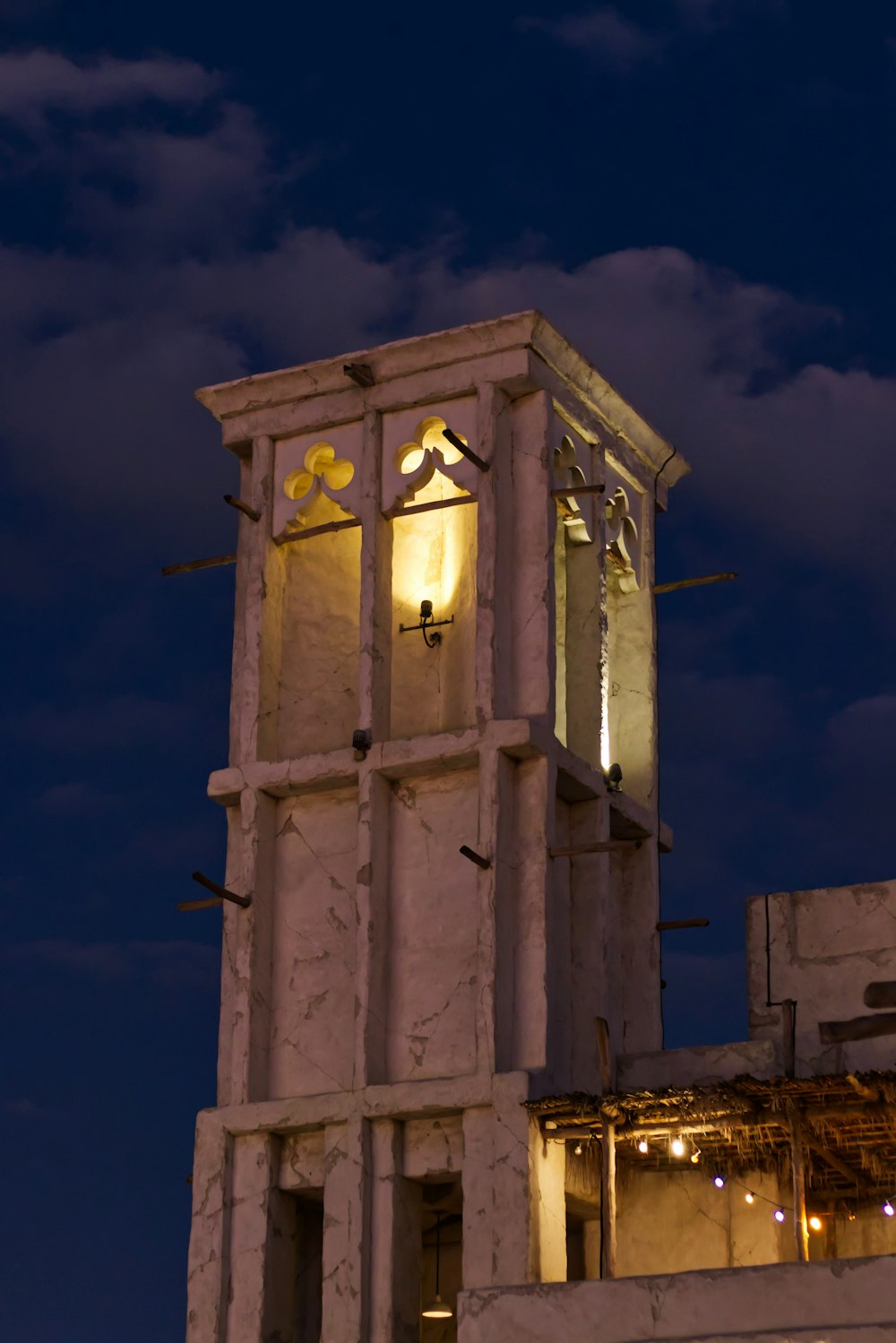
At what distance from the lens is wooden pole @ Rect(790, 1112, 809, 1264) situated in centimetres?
2234

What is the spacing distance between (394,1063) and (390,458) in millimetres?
6370

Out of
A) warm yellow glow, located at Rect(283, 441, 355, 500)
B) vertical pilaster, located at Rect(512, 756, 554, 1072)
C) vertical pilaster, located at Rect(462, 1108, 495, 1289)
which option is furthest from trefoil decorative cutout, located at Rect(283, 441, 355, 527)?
vertical pilaster, located at Rect(462, 1108, 495, 1289)

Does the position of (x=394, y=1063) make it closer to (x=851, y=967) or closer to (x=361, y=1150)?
(x=361, y=1150)

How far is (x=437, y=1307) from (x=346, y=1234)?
2.03 metres

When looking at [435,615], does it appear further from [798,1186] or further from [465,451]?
[798,1186]

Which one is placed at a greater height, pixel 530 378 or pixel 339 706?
pixel 530 378

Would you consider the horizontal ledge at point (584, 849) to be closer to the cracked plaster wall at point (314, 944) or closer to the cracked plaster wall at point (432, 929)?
the cracked plaster wall at point (432, 929)

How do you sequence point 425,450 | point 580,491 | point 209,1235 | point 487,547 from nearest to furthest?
point 209,1235 < point 487,547 < point 580,491 < point 425,450

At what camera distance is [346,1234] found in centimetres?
2416

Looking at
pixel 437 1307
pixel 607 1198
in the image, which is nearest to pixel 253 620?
pixel 437 1307

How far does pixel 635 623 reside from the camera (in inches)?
1134

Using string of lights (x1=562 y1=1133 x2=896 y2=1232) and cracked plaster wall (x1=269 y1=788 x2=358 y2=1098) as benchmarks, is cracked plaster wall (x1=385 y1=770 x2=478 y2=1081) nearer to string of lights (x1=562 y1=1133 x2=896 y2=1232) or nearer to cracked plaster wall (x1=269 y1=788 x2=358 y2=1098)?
cracked plaster wall (x1=269 y1=788 x2=358 y2=1098)

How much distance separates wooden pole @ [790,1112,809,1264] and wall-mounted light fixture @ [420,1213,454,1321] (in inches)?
171

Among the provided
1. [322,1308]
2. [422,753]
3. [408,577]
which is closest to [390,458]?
[408,577]
